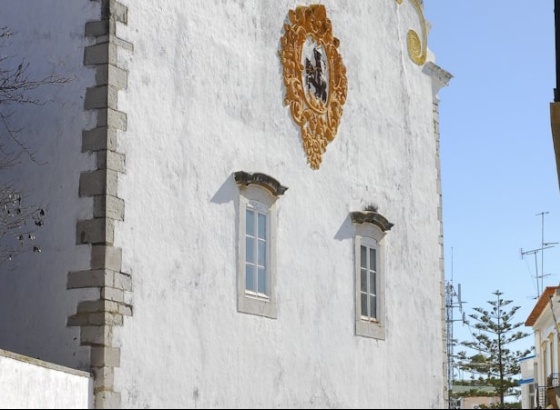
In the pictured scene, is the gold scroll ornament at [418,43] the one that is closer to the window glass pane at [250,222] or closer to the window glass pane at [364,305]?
the window glass pane at [364,305]

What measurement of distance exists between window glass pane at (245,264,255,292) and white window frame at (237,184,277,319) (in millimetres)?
77

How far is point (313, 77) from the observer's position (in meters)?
18.1

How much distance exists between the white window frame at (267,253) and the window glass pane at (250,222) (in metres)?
0.08

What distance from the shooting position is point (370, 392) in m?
18.5

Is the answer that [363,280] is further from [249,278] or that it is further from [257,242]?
[249,278]

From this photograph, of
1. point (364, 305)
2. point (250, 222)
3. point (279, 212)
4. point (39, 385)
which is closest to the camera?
point (39, 385)

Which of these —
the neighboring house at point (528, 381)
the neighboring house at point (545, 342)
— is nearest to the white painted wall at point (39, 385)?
the neighboring house at point (545, 342)

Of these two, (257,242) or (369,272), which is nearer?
(257,242)

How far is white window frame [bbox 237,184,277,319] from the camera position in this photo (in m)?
16.0

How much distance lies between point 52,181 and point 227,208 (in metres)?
2.35

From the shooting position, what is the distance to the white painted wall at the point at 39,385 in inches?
489

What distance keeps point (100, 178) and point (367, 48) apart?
684 cm

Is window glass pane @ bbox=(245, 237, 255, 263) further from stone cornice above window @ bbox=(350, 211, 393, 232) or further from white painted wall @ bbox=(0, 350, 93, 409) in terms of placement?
white painted wall @ bbox=(0, 350, 93, 409)

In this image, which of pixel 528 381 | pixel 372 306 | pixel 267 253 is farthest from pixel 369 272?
pixel 528 381
